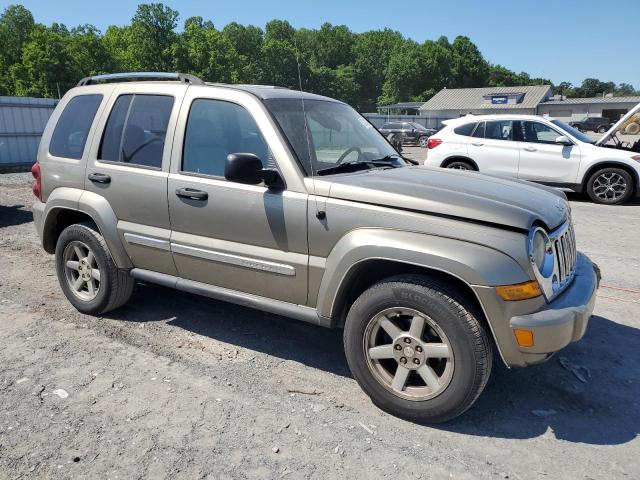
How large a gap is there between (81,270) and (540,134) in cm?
962

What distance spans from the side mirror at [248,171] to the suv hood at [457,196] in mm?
385

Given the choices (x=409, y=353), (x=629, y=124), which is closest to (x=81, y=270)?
(x=409, y=353)

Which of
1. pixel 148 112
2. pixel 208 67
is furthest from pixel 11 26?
pixel 148 112

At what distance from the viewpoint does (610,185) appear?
34.6 ft

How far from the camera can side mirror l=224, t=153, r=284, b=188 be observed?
3.12 meters

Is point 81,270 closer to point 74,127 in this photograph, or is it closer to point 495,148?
point 74,127

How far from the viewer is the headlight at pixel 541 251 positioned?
2.74m

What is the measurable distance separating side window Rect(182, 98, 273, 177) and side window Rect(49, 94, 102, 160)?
3.83 feet

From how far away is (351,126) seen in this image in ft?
13.7

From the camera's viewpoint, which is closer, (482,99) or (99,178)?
(99,178)

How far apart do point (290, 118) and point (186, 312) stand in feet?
7.12

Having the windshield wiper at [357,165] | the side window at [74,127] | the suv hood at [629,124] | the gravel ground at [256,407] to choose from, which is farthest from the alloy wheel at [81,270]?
the suv hood at [629,124]

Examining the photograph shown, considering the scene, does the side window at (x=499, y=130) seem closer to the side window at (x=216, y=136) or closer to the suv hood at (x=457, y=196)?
the suv hood at (x=457, y=196)

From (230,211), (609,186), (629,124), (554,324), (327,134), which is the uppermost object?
(327,134)
